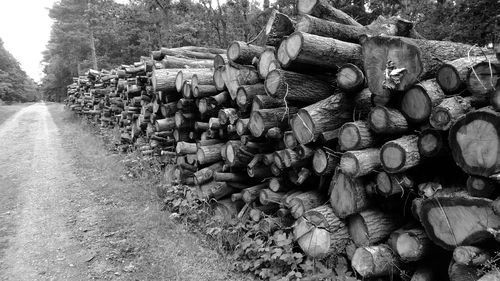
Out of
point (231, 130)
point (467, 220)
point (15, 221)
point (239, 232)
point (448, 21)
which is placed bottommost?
point (15, 221)

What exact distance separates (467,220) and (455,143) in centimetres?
63

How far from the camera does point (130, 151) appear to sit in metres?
9.83

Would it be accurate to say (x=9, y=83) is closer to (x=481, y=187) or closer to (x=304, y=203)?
(x=304, y=203)

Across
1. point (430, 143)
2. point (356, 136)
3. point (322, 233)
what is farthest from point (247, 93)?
point (430, 143)

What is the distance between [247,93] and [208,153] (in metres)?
1.41

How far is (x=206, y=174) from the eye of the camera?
18.5ft

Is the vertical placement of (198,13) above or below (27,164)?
above

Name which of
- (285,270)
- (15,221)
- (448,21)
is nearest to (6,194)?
(15,221)

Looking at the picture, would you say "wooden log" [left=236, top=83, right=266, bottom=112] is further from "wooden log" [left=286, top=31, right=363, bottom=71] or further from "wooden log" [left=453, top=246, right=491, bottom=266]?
"wooden log" [left=453, top=246, right=491, bottom=266]

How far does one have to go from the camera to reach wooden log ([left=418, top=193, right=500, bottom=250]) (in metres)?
2.57

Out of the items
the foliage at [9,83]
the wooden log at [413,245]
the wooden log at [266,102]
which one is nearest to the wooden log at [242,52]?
the wooden log at [266,102]

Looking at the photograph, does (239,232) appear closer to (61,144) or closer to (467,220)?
(467,220)

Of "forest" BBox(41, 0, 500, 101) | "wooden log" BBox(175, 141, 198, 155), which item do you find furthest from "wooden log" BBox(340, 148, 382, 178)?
"forest" BBox(41, 0, 500, 101)

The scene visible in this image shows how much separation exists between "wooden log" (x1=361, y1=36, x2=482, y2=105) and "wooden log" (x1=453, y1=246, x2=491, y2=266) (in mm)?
1457
